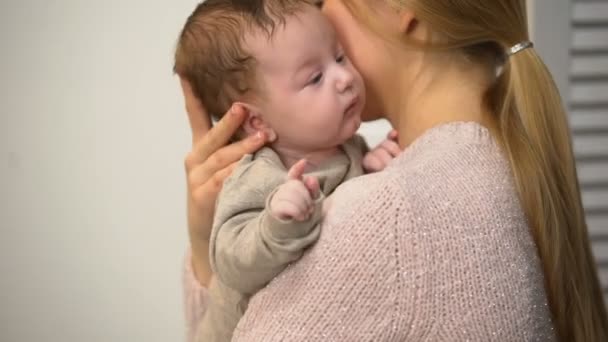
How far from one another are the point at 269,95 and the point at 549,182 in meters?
0.33

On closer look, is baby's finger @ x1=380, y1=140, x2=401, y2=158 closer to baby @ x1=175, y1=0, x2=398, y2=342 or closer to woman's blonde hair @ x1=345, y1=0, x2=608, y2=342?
baby @ x1=175, y1=0, x2=398, y2=342

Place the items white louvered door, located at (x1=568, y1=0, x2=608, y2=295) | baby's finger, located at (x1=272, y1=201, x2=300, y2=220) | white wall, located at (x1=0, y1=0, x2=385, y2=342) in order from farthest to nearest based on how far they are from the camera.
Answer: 1. white wall, located at (x1=0, y1=0, x2=385, y2=342)
2. white louvered door, located at (x1=568, y1=0, x2=608, y2=295)
3. baby's finger, located at (x1=272, y1=201, x2=300, y2=220)

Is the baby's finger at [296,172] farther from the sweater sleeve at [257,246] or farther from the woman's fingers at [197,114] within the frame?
the woman's fingers at [197,114]

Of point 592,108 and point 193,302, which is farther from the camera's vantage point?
point 592,108

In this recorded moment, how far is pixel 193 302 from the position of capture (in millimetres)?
1063

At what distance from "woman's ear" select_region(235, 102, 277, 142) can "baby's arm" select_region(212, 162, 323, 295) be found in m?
0.16

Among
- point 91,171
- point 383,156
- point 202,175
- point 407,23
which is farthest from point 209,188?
point 91,171

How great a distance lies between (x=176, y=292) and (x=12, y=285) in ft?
1.33

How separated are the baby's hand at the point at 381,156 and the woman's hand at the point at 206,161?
146 millimetres

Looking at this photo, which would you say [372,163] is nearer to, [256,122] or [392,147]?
[392,147]

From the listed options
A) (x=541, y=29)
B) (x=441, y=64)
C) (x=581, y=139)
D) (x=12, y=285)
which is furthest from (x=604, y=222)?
(x=12, y=285)

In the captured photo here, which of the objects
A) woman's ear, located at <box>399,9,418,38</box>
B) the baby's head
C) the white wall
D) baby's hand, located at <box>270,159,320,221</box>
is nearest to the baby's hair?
the baby's head

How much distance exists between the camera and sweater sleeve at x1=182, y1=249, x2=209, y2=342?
1057 mm

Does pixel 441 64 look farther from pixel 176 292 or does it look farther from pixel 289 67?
pixel 176 292
